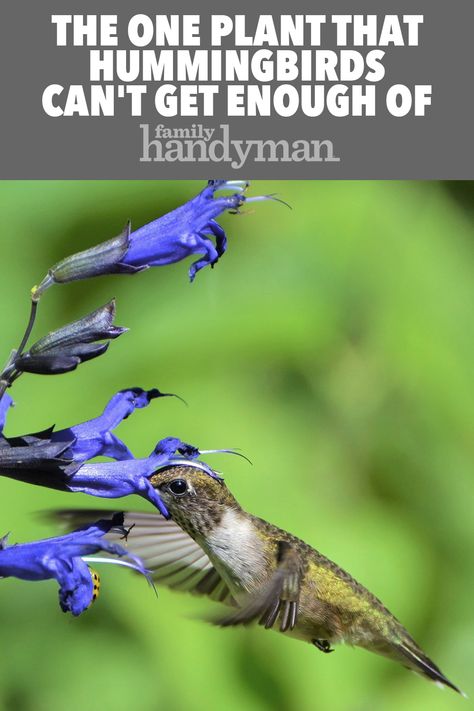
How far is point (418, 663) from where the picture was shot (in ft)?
9.42

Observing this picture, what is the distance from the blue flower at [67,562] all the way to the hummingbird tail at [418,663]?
132 cm

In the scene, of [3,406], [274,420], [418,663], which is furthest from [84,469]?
[274,420]

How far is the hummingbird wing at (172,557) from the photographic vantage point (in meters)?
2.70

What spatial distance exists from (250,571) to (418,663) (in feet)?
2.11

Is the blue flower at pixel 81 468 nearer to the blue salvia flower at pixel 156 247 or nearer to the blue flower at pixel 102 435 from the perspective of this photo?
the blue flower at pixel 102 435

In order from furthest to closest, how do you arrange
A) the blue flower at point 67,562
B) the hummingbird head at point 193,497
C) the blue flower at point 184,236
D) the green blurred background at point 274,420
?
the green blurred background at point 274,420, the hummingbird head at point 193,497, the blue flower at point 184,236, the blue flower at point 67,562


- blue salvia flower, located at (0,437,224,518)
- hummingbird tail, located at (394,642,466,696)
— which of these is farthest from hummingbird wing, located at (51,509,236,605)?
blue salvia flower, located at (0,437,224,518)

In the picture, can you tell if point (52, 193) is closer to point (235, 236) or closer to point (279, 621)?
point (235, 236)

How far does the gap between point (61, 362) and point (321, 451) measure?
6.76 feet

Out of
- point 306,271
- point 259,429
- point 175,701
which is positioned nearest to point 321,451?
point 259,429

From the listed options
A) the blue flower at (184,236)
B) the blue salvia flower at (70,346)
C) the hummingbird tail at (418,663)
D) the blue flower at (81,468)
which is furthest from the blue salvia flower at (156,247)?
the hummingbird tail at (418,663)

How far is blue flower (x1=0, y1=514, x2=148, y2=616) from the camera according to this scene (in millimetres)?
1782

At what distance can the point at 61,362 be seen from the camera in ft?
6.22

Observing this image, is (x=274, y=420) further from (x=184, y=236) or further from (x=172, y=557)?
(x=184, y=236)
